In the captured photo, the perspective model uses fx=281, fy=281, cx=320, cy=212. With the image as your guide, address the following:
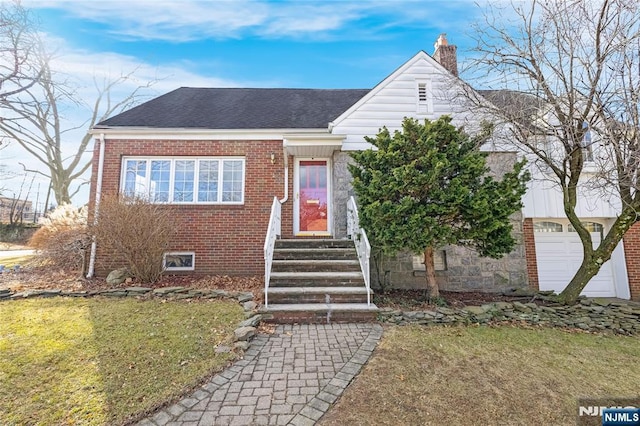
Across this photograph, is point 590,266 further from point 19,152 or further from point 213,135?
point 19,152

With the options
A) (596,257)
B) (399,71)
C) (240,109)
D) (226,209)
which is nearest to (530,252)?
(596,257)

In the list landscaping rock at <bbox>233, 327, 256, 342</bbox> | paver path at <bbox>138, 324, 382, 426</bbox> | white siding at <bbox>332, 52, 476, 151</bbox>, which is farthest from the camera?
white siding at <bbox>332, 52, 476, 151</bbox>

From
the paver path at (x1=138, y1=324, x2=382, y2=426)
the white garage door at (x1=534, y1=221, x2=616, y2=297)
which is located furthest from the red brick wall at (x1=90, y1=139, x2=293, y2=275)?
the white garage door at (x1=534, y1=221, x2=616, y2=297)

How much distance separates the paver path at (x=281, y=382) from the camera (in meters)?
2.44

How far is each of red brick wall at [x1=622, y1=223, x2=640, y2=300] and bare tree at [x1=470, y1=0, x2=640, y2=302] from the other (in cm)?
399

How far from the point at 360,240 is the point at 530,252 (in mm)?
5878

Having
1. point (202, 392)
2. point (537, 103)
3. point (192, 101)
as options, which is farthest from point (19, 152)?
point (537, 103)

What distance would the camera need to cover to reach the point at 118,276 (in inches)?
270

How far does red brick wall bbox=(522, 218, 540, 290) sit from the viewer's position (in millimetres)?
8312

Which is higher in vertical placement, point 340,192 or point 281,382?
point 340,192

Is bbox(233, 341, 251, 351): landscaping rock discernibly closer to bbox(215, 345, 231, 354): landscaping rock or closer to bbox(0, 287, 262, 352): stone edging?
bbox(215, 345, 231, 354): landscaping rock

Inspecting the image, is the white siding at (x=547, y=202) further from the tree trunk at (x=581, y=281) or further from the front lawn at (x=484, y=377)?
the front lawn at (x=484, y=377)

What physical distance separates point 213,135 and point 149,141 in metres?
1.84

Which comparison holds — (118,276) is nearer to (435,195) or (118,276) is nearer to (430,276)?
(430,276)
